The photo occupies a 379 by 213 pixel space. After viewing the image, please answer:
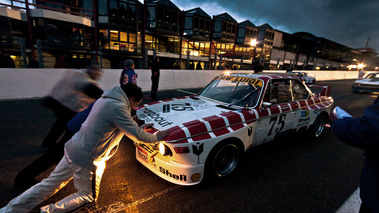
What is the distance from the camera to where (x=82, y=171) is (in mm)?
1873

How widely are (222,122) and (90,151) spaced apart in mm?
1741

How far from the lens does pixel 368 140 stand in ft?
3.76

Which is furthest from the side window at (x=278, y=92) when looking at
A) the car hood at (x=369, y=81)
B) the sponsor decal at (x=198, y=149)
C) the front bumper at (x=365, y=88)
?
the car hood at (x=369, y=81)

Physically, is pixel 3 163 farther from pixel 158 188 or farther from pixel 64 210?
pixel 158 188

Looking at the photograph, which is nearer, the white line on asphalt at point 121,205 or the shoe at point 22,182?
the white line on asphalt at point 121,205

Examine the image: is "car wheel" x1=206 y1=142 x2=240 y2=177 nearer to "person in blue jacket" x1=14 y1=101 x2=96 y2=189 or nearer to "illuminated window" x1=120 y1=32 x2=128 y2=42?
"person in blue jacket" x1=14 y1=101 x2=96 y2=189

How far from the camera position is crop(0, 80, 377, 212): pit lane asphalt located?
2.32 metres

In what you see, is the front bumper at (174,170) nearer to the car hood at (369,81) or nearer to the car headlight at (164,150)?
the car headlight at (164,150)

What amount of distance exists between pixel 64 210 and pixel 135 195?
81 cm

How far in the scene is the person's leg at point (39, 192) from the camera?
1835 millimetres

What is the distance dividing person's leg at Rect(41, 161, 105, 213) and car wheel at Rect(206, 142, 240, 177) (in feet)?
4.66

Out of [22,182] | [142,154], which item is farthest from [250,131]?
[22,182]

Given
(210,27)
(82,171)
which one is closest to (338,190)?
(82,171)

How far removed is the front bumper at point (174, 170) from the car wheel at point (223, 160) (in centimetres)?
19
